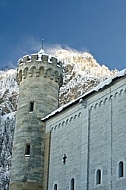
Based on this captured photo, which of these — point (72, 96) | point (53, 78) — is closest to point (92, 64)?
point (72, 96)

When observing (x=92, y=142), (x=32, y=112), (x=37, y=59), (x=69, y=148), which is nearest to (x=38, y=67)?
(x=37, y=59)

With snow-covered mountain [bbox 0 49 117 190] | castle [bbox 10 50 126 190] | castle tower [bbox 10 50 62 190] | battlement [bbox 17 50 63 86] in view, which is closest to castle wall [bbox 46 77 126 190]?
castle [bbox 10 50 126 190]

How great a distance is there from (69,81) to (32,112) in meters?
88.7

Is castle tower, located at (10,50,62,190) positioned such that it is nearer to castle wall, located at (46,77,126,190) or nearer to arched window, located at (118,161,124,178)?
castle wall, located at (46,77,126,190)

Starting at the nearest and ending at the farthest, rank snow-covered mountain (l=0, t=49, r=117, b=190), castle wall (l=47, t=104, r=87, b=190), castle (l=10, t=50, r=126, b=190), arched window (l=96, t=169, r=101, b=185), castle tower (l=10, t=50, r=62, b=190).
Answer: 1. castle (l=10, t=50, r=126, b=190)
2. arched window (l=96, t=169, r=101, b=185)
3. castle wall (l=47, t=104, r=87, b=190)
4. castle tower (l=10, t=50, r=62, b=190)
5. snow-covered mountain (l=0, t=49, r=117, b=190)

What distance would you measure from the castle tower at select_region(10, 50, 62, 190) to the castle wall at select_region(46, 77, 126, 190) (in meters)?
1.09

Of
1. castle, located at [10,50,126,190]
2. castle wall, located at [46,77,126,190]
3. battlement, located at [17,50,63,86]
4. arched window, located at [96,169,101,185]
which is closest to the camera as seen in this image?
castle wall, located at [46,77,126,190]

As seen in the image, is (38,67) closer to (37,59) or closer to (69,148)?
(37,59)

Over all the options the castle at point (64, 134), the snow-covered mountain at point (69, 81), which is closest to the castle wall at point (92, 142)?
the castle at point (64, 134)

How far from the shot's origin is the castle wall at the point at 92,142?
16.0 m

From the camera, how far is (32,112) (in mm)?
22297

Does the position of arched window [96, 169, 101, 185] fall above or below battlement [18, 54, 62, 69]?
below

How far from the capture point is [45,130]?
21922 millimetres

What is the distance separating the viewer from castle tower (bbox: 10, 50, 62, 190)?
20938mm
